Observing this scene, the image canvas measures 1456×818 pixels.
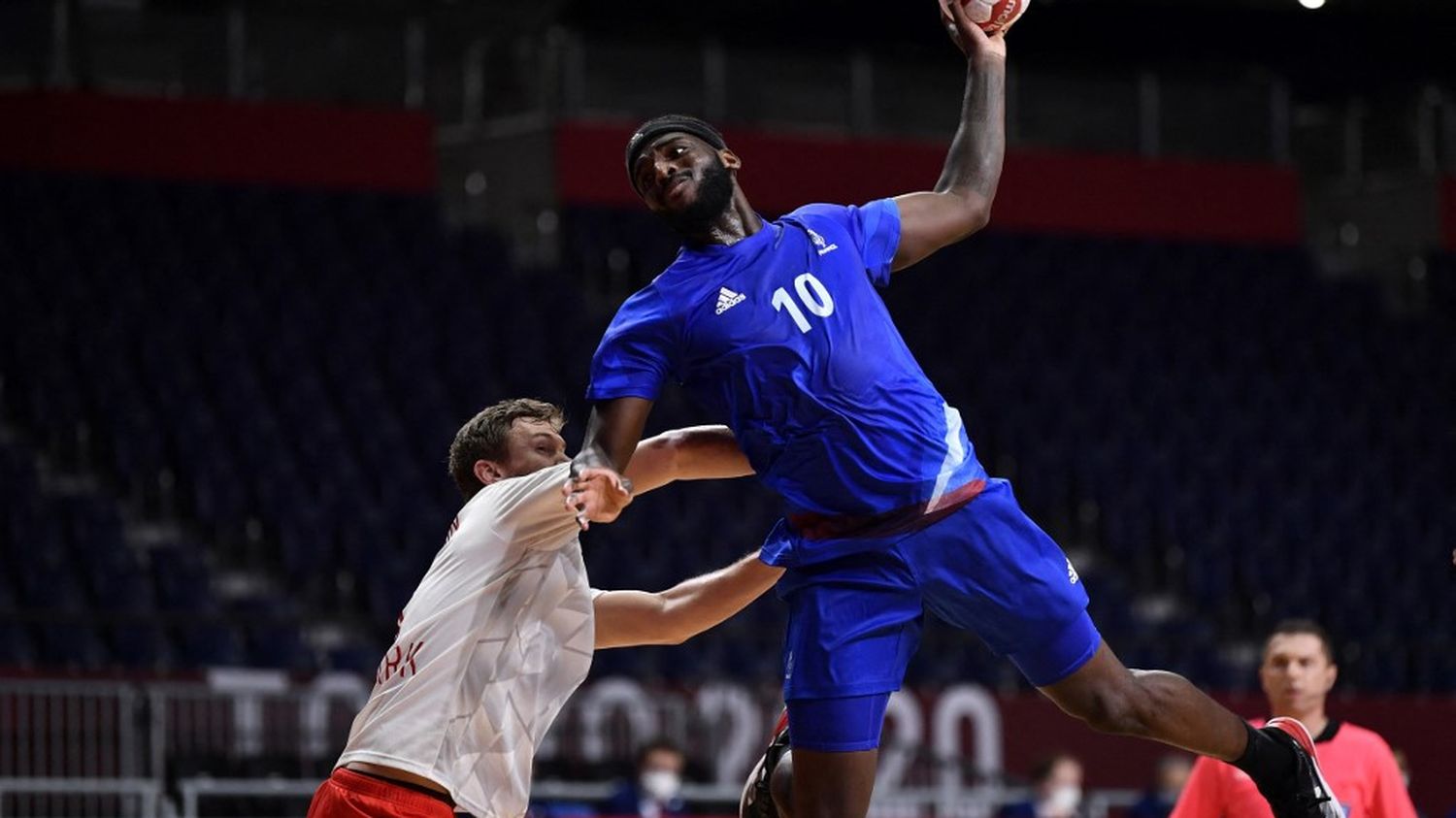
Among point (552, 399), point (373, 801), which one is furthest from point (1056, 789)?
point (373, 801)

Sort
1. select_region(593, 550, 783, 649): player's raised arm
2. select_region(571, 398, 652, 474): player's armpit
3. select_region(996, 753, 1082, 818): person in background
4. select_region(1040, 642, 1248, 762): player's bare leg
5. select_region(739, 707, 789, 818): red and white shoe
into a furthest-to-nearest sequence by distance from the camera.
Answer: select_region(996, 753, 1082, 818): person in background < select_region(593, 550, 783, 649): player's raised arm < select_region(739, 707, 789, 818): red and white shoe < select_region(1040, 642, 1248, 762): player's bare leg < select_region(571, 398, 652, 474): player's armpit

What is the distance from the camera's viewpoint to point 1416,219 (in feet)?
78.3

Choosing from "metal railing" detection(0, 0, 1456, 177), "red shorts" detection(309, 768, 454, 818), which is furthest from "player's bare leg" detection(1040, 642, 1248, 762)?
"metal railing" detection(0, 0, 1456, 177)

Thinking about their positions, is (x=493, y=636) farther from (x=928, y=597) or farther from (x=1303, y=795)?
(x=1303, y=795)

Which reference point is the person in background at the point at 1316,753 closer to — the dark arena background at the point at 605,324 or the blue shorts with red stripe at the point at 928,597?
the blue shorts with red stripe at the point at 928,597

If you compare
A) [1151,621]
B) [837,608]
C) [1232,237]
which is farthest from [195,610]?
[1232,237]

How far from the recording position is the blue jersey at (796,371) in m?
5.55

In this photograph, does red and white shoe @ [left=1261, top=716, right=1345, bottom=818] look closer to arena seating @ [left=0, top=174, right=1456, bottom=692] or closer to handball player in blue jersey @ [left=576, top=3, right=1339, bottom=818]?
handball player in blue jersey @ [left=576, top=3, right=1339, bottom=818]

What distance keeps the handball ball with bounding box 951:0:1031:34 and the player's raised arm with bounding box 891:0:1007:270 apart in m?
0.02

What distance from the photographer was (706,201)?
559cm

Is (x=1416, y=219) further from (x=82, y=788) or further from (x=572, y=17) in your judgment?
(x=82, y=788)

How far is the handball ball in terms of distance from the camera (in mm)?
5965

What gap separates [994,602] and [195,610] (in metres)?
10.4

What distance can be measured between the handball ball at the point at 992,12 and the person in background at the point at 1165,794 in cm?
933
